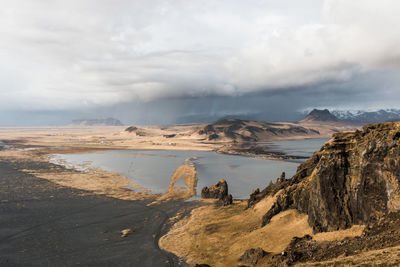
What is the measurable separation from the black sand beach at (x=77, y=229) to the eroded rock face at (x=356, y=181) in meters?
19.3

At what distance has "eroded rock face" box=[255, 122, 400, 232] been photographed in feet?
86.8

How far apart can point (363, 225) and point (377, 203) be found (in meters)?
2.88

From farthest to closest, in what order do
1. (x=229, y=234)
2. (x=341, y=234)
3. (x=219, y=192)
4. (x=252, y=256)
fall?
(x=219, y=192) < (x=229, y=234) < (x=252, y=256) < (x=341, y=234)

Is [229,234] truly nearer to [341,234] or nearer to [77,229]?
[341,234]

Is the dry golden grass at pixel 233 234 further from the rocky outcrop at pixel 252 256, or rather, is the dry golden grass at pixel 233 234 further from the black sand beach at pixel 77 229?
the black sand beach at pixel 77 229

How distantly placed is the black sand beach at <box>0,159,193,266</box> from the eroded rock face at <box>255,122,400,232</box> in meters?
19.3

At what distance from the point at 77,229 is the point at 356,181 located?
144 feet

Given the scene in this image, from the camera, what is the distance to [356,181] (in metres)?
29.9

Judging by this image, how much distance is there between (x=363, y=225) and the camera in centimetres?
2758

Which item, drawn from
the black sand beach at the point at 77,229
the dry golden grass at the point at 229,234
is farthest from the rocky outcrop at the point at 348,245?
the black sand beach at the point at 77,229

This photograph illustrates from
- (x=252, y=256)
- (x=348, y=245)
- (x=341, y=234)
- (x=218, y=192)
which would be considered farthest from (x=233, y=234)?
(x=218, y=192)

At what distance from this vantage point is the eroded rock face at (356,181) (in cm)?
2647

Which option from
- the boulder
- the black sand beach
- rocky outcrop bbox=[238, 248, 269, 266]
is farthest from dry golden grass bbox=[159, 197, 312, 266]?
the boulder

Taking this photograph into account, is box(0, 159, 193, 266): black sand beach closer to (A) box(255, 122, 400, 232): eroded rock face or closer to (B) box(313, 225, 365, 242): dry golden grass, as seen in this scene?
(B) box(313, 225, 365, 242): dry golden grass
